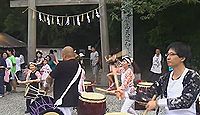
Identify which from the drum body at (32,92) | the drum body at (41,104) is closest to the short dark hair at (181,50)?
the drum body at (41,104)

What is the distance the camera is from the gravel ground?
978 centimetres

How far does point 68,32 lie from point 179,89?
20.6 meters

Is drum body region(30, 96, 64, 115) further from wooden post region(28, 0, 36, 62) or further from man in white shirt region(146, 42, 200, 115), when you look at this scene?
wooden post region(28, 0, 36, 62)

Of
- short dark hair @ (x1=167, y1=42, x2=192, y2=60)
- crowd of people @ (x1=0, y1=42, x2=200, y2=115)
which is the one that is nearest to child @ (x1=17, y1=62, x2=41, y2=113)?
crowd of people @ (x1=0, y1=42, x2=200, y2=115)

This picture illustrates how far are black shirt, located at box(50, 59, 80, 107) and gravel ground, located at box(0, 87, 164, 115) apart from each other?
2858 mm

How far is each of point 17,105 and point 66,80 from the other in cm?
506

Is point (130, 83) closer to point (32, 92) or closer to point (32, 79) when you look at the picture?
point (32, 92)

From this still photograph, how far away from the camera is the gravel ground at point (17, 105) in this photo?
978cm

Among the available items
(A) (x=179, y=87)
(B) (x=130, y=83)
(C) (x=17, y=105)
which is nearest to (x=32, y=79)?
(C) (x=17, y=105)

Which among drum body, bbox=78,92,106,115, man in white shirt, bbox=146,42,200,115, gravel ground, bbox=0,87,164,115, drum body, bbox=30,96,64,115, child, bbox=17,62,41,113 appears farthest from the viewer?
gravel ground, bbox=0,87,164,115

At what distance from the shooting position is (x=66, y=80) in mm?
6195

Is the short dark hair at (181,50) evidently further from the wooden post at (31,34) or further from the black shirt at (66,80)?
the wooden post at (31,34)

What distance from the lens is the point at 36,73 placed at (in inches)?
372

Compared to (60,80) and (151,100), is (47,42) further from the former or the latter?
(151,100)
